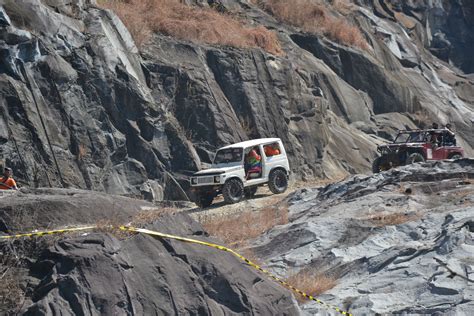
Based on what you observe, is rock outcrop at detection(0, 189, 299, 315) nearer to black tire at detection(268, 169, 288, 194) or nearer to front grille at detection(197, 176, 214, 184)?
front grille at detection(197, 176, 214, 184)

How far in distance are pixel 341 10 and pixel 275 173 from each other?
21381mm

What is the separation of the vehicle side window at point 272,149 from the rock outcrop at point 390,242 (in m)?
4.32

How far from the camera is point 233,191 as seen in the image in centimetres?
2227

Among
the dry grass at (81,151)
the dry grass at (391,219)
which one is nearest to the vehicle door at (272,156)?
the dry grass at (81,151)

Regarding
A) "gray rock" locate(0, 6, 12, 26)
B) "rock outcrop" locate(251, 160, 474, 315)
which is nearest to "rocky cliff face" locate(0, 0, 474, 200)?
"gray rock" locate(0, 6, 12, 26)

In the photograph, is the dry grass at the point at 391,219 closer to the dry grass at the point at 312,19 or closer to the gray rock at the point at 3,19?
the gray rock at the point at 3,19

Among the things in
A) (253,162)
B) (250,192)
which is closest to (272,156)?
(253,162)

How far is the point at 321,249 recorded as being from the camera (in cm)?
1334

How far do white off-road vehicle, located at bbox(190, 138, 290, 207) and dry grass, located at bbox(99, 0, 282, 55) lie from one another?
6530 mm

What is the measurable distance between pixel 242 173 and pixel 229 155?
85 cm

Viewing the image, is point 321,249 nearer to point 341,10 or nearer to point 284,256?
point 284,256

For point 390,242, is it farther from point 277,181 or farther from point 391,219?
point 277,181

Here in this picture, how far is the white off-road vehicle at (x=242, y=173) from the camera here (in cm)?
2205

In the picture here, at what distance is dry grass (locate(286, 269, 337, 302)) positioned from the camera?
11.1 meters
